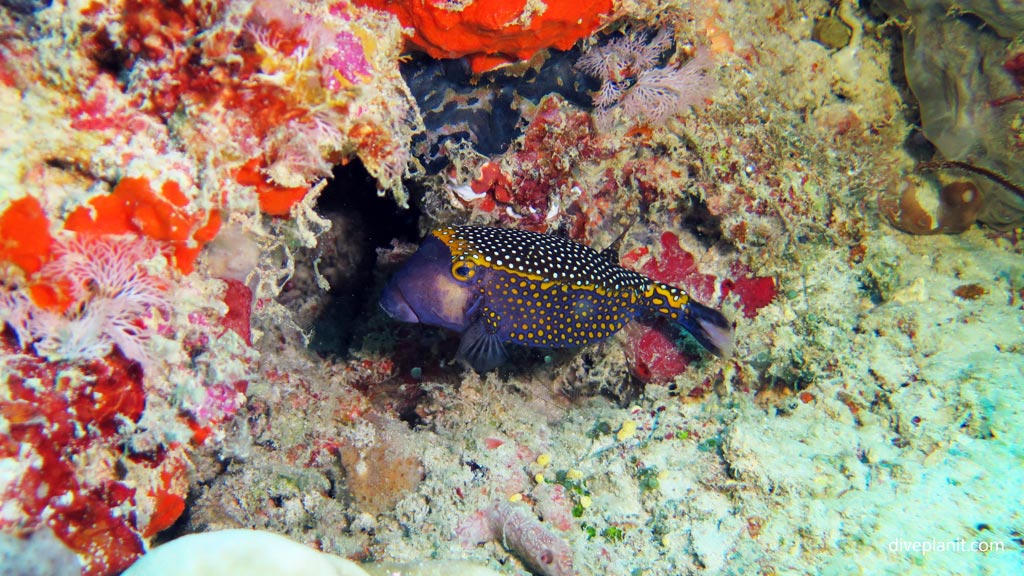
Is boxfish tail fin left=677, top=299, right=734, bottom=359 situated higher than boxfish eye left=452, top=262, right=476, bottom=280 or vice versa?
boxfish tail fin left=677, top=299, right=734, bottom=359

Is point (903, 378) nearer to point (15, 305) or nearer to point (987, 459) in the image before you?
point (987, 459)

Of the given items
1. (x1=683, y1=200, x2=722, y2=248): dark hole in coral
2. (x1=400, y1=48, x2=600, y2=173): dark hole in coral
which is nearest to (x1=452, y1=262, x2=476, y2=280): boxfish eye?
(x1=400, y1=48, x2=600, y2=173): dark hole in coral

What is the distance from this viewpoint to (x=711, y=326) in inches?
179

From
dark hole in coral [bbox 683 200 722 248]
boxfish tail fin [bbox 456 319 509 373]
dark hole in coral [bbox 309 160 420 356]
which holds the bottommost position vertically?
dark hole in coral [bbox 309 160 420 356]

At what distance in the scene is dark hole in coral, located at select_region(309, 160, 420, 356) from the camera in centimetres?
586

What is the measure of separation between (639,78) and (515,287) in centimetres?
221

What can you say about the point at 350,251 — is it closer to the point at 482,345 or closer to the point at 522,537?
the point at 482,345

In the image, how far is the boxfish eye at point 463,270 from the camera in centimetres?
371

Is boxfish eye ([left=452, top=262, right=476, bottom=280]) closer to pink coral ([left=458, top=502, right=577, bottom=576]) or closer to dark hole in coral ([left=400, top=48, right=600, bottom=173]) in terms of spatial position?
dark hole in coral ([left=400, top=48, right=600, bottom=173])

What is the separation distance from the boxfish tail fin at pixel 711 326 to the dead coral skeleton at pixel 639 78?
1737mm

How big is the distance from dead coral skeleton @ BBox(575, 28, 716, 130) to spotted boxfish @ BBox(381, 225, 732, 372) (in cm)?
133

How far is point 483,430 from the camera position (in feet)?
14.3

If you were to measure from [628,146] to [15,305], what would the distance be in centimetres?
432

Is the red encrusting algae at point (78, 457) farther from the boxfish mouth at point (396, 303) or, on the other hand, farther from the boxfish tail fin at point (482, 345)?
the boxfish tail fin at point (482, 345)
